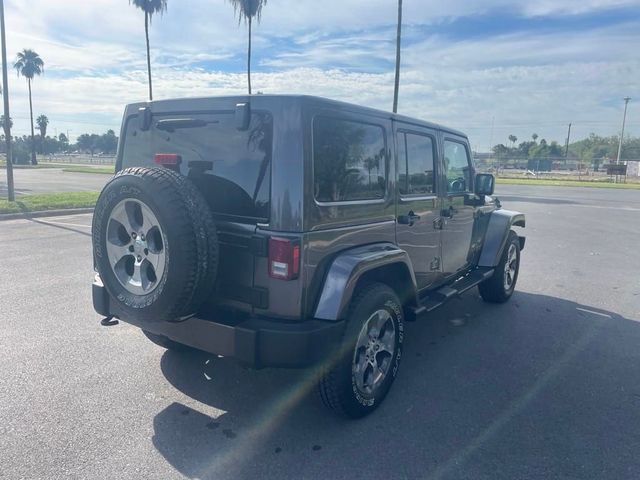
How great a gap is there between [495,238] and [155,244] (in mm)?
4172

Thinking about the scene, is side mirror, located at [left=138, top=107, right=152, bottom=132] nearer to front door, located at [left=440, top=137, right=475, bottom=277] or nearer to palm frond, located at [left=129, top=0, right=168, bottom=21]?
front door, located at [left=440, top=137, right=475, bottom=277]

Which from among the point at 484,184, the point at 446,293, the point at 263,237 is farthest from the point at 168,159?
the point at 484,184

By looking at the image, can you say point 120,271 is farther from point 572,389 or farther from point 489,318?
point 489,318

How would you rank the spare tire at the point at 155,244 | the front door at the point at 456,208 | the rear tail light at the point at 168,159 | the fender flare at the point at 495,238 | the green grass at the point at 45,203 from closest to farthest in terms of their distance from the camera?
the spare tire at the point at 155,244, the rear tail light at the point at 168,159, the front door at the point at 456,208, the fender flare at the point at 495,238, the green grass at the point at 45,203

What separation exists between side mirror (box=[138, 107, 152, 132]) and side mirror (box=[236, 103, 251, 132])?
880mm

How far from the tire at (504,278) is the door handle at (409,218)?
85.0 inches

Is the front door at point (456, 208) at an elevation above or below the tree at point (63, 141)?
below

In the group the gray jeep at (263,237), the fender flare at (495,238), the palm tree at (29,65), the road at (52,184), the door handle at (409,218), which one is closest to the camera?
the gray jeep at (263,237)

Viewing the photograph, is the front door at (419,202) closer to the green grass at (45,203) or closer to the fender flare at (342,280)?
the fender flare at (342,280)

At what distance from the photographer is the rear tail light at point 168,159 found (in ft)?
10.7

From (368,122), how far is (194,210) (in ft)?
4.80

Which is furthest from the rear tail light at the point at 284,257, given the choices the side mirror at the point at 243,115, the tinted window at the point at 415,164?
the tinted window at the point at 415,164

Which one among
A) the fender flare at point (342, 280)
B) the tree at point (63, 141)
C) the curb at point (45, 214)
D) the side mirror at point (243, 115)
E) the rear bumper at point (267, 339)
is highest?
the tree at point (63, 141)

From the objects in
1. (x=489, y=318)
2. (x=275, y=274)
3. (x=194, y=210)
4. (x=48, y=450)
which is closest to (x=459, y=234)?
(x=489, y=318)
